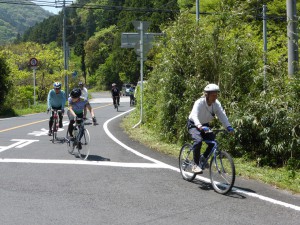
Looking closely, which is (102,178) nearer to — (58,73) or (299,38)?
(299,38)

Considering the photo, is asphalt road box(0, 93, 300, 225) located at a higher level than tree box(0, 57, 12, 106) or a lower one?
lower

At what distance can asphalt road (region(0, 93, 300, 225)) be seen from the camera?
5.16 metres

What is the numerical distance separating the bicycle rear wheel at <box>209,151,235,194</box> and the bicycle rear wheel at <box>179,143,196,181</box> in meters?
0.62

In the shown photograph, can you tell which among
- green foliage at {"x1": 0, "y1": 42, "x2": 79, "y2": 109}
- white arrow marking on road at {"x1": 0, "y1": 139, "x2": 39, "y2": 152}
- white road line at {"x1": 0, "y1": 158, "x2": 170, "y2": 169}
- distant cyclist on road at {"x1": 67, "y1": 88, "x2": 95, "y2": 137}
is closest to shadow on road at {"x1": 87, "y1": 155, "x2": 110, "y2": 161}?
white road line at {"x1": 0, "y1": 158, "x2": 170, "y2": 169}

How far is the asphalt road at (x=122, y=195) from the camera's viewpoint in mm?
5160

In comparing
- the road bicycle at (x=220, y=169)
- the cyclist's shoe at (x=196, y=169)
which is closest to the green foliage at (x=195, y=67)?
the cyclist's shoe at (x=196, y=169)

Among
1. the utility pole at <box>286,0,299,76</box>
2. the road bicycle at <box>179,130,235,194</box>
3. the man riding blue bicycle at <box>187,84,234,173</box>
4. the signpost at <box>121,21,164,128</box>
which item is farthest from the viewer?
the signpost at <box>121,21,164,128</box>

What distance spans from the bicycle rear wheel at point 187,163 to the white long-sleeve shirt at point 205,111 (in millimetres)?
647

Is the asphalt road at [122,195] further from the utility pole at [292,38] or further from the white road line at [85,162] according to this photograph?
the utility pole at [292,38]

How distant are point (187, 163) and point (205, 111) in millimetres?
1057

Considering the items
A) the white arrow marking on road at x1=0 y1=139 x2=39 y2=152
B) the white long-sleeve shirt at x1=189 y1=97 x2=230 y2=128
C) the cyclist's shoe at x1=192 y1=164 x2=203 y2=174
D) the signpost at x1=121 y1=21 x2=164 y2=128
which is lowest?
the white arrow marking on road at x1=0 y1=139 x2=39 y2=152

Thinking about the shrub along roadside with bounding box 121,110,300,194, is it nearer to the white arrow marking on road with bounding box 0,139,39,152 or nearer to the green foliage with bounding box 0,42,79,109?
the white arrow marking on road with bounding box 0,139,39,152

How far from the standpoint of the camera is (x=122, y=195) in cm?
627

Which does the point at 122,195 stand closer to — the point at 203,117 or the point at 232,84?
the point at 203,117
